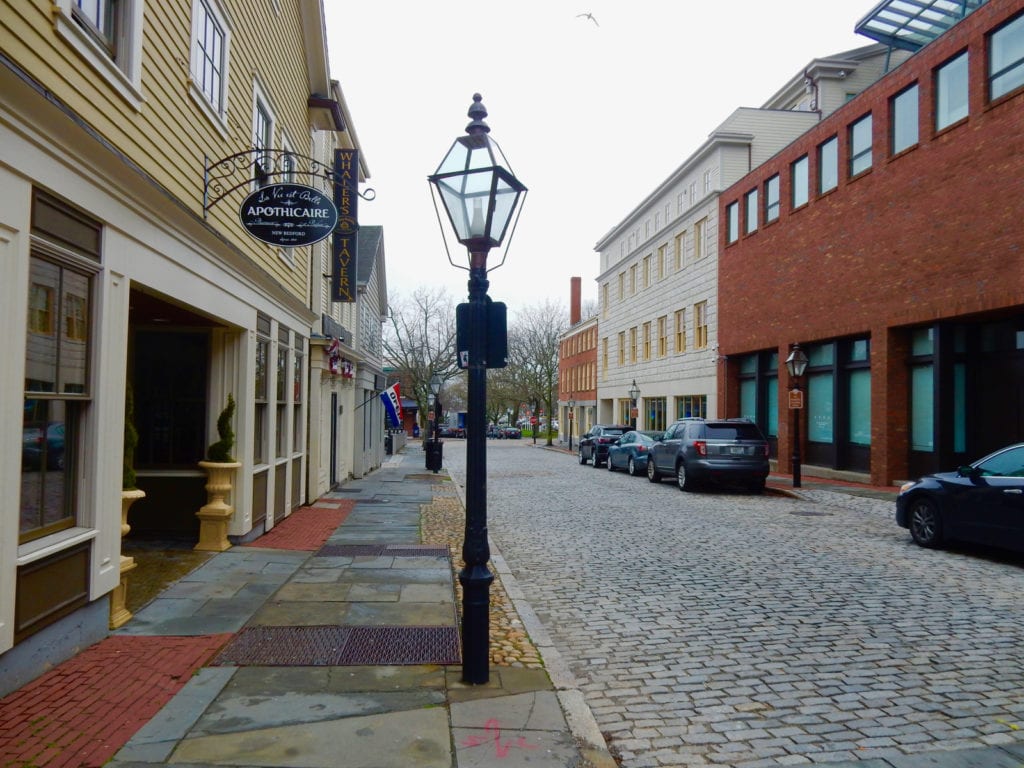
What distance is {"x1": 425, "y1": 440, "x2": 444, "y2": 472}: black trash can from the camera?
25.7 meters

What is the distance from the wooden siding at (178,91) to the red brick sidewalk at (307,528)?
3608 millimetres

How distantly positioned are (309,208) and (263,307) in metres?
2.38

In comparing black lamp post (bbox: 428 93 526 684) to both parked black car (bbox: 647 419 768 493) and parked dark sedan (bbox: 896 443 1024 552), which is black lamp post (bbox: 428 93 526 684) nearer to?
parked dark sedan (bbox: 896 443 1024 552)

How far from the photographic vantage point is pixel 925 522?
33.3 ft

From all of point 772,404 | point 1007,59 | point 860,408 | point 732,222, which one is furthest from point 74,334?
point 732,222

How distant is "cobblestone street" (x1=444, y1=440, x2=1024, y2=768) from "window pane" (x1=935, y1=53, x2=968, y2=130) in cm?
991

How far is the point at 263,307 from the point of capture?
10492mm

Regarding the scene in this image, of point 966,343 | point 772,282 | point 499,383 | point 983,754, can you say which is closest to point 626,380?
point 772,282

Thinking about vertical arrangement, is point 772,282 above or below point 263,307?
above

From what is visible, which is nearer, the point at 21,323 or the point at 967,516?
the point at 21,323

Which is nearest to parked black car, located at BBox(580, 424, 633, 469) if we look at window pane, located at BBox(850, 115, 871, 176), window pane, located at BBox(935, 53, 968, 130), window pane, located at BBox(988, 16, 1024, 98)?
window pane, located at BBox(850, 115, 871, 176)

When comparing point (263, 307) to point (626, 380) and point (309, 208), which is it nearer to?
point (309, 208)

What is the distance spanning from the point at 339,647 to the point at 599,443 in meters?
23.6

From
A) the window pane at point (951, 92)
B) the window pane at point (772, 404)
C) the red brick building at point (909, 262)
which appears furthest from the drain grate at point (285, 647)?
the window pane at point (772, 404)
